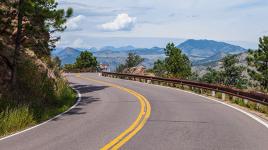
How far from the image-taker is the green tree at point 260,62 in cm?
6919

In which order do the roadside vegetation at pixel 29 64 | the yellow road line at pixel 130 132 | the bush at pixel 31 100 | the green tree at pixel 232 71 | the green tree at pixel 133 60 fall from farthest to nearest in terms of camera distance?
1. the green tree at pixel 133 60
2. the green tree at pixel 232 71
3. the roadside vegetation at pixel 29 64
4. the bush at pixel 31 100
5. the yellow road line at pixel 130 132

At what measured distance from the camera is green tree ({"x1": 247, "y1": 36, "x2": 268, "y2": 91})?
69188 millimetres

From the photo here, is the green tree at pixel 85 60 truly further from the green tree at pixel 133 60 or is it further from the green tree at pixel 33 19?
the green tree at pixel 33 19

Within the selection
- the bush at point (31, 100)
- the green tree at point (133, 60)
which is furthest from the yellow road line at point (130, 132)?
the green tree at point (133, 60)

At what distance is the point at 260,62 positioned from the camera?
237ft

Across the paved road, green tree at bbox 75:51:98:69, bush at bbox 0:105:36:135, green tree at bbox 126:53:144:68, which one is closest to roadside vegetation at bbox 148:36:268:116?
green tree at bbox 75:51:98:69

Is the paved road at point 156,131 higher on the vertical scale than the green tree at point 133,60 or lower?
lower

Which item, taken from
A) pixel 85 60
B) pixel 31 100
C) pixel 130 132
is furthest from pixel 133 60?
pixel 130 132

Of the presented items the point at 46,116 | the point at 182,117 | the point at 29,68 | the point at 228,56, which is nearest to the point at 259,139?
the point at 182,117

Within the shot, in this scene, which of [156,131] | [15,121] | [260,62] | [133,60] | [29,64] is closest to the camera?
[156,131]

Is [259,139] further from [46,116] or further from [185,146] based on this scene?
[46,116]

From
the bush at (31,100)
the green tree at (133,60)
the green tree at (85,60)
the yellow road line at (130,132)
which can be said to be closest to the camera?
the yellow road line at (130,132)

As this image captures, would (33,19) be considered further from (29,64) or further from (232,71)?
(232,71)

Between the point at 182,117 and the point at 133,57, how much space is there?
13557 cm
